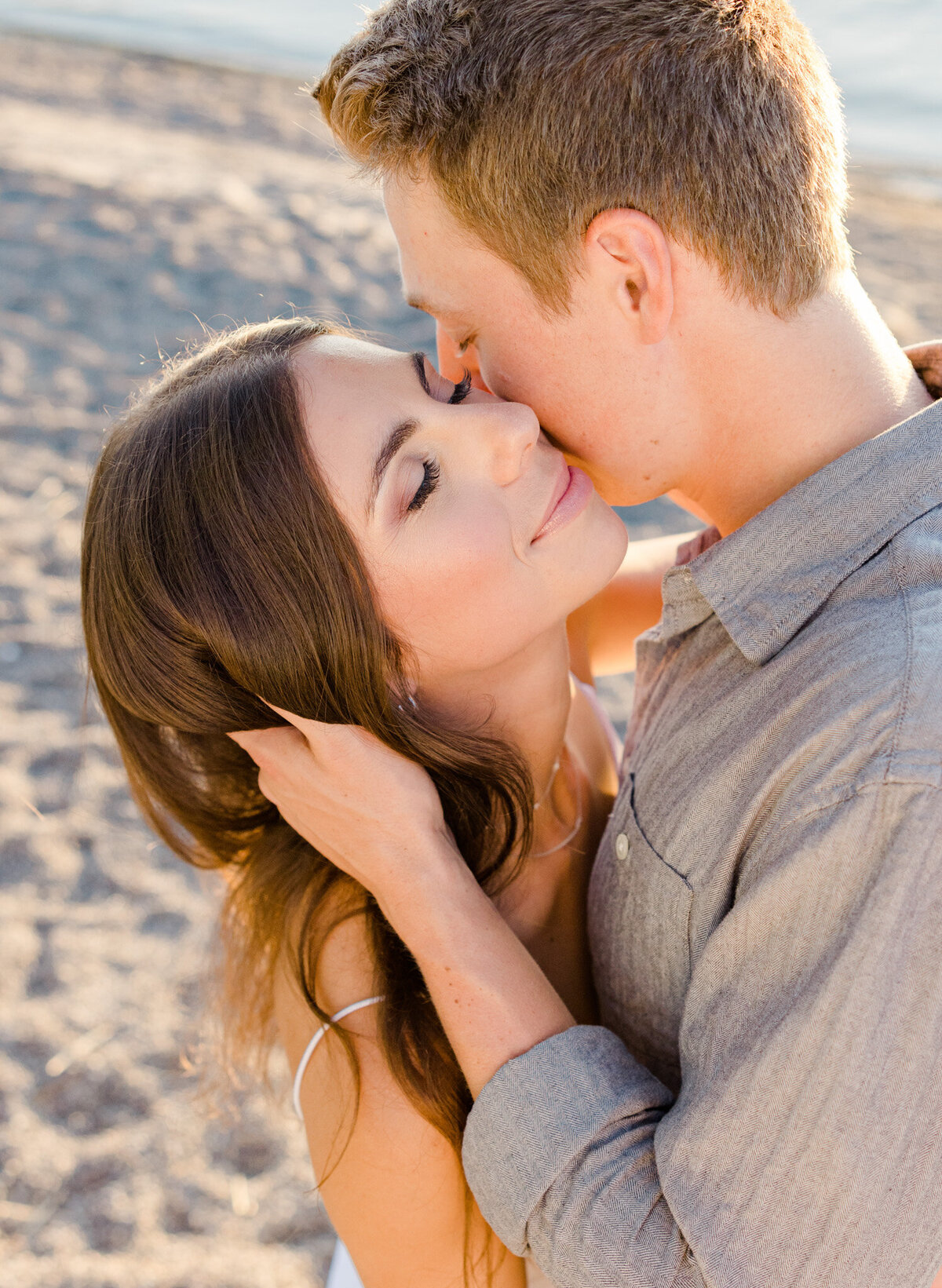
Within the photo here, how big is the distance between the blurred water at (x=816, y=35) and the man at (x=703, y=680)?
1219 cm

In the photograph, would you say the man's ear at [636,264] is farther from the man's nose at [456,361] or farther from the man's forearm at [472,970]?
the man's forearm at [472,970]

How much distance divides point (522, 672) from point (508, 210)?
898 mm

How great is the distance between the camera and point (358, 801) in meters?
1.93

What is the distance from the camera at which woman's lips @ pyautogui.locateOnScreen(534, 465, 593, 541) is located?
204cm

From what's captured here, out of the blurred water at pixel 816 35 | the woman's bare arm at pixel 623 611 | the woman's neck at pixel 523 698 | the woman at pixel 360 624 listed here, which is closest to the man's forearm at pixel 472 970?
the woman at pixel 360 624

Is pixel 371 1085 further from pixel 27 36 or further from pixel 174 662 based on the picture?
pixel 27 36

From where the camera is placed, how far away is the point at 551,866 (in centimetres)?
238

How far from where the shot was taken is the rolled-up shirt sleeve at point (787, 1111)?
133 cm

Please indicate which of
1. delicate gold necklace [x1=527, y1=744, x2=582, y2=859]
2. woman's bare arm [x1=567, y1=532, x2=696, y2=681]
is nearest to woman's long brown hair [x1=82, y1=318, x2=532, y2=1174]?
delicate gold necklace [x1=527, y1=744, x2=582, y2=859]

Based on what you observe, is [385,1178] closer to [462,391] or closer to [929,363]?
[462,391]

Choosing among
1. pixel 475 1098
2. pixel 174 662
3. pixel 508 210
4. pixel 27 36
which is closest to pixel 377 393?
pixel 508 210

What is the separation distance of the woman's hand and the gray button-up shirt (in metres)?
0.38

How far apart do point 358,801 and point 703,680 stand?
656mm

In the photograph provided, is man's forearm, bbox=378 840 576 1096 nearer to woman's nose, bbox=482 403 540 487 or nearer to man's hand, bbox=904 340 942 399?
woman's nose, bbox=482 403 540 487
